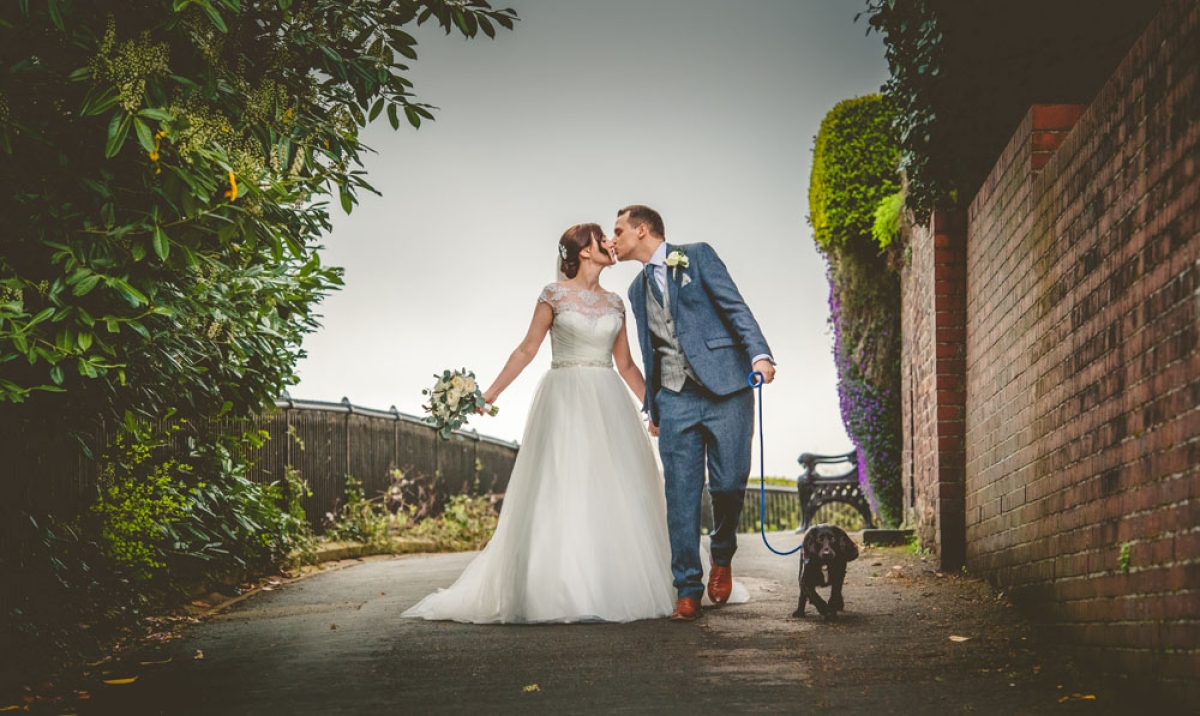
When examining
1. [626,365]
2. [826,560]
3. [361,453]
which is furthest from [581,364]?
[361,453]

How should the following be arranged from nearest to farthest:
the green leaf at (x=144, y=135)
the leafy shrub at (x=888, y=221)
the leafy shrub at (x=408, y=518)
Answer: the green leaf at (x=144, y=135)
the leafy shrub at (x=888, y=221)
the leafy shrub at (x=408, y=518)

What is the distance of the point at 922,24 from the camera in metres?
8.01

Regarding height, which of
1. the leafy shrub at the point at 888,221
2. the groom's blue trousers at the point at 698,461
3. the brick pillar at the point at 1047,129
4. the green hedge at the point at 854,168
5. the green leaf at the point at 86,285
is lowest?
the groom's blue trousers at the point at 698,461

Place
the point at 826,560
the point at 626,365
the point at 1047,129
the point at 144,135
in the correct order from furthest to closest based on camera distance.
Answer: the point at 626,365, the point at 826,560, the point at 1047,129, the point at 144,135

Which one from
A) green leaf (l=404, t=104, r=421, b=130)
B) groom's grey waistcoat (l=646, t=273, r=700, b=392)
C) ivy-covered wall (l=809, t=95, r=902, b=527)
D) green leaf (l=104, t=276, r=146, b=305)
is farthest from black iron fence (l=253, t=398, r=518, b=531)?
green leaf (l=104, t=276, r=146, b=305)

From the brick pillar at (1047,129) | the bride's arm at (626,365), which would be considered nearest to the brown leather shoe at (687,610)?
the bride's arm at (626,365)

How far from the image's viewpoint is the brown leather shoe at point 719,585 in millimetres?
7164

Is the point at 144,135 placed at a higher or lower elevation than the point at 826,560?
higher

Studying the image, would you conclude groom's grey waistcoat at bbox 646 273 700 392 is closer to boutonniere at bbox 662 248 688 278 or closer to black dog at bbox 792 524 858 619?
boutonniere at bbox 662 248 688 278

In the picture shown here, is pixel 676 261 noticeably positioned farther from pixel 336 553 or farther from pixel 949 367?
pixel 336 553

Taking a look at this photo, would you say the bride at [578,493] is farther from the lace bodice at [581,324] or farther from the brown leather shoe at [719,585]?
the brown leather shoe at [719,585]

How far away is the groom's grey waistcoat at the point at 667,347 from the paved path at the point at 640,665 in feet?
4.27

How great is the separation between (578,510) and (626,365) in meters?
1.15

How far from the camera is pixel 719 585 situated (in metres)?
7.18
